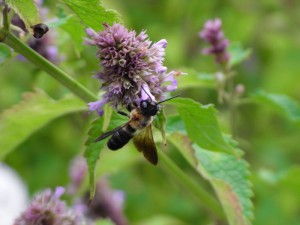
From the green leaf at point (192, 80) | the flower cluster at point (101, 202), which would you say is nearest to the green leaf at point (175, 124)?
the green leaf at point (192, 80)

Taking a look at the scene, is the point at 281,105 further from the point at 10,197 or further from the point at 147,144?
A: the point at 10,197

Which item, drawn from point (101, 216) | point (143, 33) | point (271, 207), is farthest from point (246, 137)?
point (143, 33)

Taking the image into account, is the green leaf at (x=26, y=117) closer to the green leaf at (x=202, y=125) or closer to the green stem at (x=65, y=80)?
the green stem at (x=65, y=80)

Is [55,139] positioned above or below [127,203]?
above

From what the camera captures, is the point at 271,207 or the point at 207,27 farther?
the point at 271,207

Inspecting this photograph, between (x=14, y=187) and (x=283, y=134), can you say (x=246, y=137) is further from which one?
(x=14, y=187)

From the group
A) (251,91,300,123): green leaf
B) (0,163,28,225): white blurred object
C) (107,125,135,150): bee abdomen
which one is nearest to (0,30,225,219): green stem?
(107,125,135,150): bee abdomen
